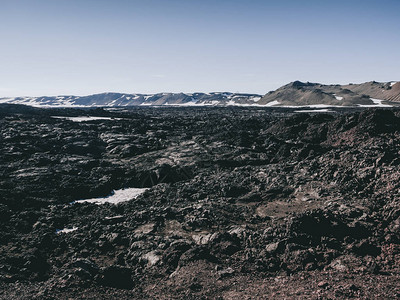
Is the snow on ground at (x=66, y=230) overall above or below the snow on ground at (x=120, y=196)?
below

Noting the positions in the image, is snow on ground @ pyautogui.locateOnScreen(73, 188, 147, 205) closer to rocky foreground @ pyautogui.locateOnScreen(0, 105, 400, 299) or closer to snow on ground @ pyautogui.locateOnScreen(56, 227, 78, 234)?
rocky foreground @ pyautogui.locateOnScreen(0, 105, 400, 299)

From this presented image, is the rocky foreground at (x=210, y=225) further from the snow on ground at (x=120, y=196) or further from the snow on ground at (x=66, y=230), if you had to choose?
the snow on ground at (x=120, y=196)

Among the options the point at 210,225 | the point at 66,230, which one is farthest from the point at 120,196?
the point at 210,225

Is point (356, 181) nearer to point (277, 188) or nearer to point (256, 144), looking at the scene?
point (277, 188)

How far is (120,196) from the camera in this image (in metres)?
26.4

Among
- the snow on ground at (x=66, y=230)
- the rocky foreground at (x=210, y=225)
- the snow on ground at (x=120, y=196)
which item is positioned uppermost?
the rocky foreground at (x=210, y=225)

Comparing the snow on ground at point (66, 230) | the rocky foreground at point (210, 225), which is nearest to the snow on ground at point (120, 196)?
the rocky foreground at point (210, 225)

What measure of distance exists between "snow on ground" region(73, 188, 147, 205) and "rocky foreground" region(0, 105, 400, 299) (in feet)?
2.40

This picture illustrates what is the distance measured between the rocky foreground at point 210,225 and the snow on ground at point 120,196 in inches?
28.8

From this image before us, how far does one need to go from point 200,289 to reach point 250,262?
3.02 m

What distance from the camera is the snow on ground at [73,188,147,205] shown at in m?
25.2

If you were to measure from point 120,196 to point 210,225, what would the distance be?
11.0 m

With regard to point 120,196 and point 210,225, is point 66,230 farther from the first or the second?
point 210,225

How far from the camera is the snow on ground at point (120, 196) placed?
2520 cm
